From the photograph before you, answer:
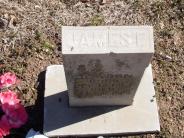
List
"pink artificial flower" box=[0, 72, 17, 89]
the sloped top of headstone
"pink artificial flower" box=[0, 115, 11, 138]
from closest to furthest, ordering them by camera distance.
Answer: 1. the sloped top of headstone
2. "pink artificial flower" box=[0, 115, 11, 138]
3. "pink artificial flower" box=[0, 72, 17, 89]

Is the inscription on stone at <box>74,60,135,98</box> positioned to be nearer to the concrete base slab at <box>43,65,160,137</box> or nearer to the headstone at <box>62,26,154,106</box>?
the headstone at <box>62,26,154,106</box>

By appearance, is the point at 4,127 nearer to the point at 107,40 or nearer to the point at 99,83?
the point at 99,83

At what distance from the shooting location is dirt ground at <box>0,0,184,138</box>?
4.80 m

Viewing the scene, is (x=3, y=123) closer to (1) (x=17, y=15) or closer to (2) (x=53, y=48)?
(2) (x=53, y=48)

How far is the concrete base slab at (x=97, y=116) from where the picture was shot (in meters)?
4.53

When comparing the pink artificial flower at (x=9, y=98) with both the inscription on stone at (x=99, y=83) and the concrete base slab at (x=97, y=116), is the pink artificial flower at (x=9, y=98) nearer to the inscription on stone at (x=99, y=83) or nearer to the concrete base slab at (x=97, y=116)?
the concrete base slab at (x=97, y=116)

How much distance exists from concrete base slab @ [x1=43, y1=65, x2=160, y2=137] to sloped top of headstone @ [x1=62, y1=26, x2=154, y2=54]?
1094 mm

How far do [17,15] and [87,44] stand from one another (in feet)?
5.95

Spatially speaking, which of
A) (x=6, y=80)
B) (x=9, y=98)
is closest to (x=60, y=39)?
(x=6, y=80)

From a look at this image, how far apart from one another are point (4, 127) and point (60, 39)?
1231mm

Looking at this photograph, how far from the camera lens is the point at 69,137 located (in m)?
4.56

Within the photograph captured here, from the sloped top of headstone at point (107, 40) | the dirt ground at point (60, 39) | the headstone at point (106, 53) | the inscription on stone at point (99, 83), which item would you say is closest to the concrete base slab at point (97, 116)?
the dirt ground at point (60, 39)

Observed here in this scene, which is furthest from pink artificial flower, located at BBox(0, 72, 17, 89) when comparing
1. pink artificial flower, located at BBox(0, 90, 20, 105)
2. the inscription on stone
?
the inscription on stone

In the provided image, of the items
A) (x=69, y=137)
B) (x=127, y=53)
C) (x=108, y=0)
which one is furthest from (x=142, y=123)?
(x=108, y=0)
